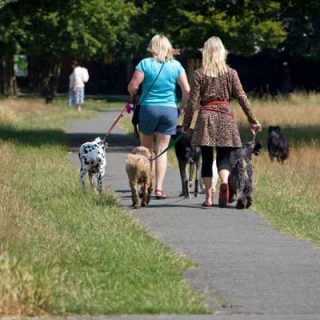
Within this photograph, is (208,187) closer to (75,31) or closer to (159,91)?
(159,91)

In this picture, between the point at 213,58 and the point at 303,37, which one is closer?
the point at 213,58

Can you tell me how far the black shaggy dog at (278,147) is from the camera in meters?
21.4

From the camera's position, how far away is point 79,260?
403 inches

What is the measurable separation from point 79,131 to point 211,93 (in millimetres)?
18501

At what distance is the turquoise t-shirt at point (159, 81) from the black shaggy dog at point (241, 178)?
1.20 metres

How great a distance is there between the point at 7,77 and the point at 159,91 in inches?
1829

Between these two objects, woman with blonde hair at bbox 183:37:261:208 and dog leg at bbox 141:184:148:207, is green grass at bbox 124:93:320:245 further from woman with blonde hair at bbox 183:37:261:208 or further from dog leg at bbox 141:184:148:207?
dog leg at bbox 141:184:148:207

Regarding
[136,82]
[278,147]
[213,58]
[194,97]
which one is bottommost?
[278,147]

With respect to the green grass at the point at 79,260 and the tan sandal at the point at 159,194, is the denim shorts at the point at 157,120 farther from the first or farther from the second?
the green grass at the point at 79,260

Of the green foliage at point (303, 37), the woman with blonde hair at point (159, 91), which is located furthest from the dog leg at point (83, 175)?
the green foliage at point (303, 37)


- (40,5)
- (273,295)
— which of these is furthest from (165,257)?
(40,5)

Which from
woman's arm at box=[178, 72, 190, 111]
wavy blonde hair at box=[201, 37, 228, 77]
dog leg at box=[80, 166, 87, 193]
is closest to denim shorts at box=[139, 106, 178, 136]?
woman's arm at box=[178, 72, 190, 111]

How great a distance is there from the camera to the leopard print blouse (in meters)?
14.2

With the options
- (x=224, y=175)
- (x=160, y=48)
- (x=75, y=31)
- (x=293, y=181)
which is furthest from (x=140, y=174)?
(x=75, y=31)
